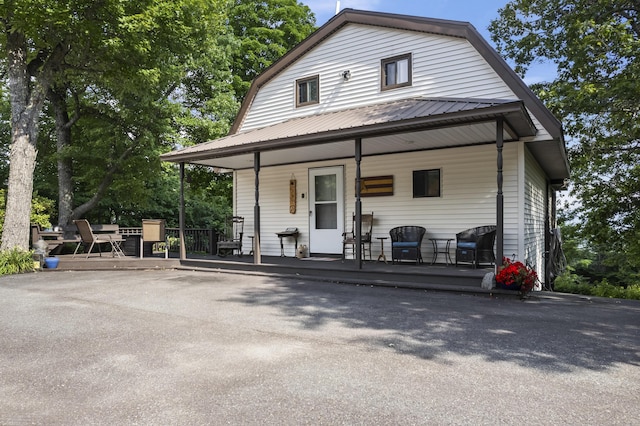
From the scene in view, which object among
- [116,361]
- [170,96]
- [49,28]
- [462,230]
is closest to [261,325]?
Answer: [116,361]

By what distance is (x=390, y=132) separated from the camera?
673 centimetres

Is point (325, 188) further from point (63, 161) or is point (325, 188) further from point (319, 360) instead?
point (63, 161)

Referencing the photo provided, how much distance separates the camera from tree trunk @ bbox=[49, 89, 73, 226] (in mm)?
13430

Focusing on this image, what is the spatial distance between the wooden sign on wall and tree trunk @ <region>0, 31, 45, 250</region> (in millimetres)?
8061

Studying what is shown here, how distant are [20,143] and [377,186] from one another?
27.8 feet

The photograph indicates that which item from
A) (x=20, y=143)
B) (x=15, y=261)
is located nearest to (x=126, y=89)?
(x=20, y=143)

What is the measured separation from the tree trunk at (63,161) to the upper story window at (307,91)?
26.8 ft

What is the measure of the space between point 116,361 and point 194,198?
18.3 m

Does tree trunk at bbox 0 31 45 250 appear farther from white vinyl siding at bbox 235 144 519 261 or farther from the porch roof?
white vinyl siding at bbox 235 144 519 261

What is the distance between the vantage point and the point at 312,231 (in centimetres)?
1005

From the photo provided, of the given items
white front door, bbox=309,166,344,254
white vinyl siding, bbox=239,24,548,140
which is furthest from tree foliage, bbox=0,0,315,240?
white front door, bbox=309,166,344,254

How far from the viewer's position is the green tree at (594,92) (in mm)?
10500

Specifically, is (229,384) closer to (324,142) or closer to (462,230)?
(324,142)

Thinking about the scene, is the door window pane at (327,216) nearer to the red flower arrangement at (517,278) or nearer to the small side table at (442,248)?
the small side table at (442,248)
